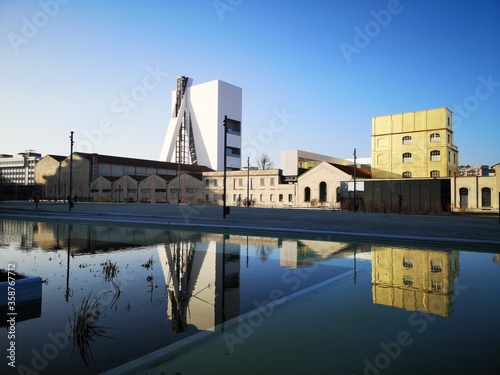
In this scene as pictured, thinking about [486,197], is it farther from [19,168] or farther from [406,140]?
[19,168]

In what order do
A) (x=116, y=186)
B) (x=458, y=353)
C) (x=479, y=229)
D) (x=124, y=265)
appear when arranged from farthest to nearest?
(x=116, y=186)
(x=479, y=229)
(x=124, y=265)
(x=458, y=353)

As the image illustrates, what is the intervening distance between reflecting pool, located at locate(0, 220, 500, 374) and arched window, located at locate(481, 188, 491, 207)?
35.5 m

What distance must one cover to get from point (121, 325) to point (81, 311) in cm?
107

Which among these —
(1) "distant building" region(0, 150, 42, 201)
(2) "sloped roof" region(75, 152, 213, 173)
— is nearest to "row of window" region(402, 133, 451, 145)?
(2) "sloped roof" region(75, 152, 213, 173)

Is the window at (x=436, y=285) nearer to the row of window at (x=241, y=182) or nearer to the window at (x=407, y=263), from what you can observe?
the window at (x=407, y=263)

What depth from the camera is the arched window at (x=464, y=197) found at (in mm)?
42250

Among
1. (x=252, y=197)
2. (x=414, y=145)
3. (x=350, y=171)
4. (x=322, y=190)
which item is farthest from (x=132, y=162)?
(x=414, y=145)

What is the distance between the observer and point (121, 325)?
522 cm

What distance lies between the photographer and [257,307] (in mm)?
6109

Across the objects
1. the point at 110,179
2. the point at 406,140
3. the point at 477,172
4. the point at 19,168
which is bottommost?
the point at 110,179

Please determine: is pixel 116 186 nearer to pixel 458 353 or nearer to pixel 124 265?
pixel 124 265

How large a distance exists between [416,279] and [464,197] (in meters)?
40.8

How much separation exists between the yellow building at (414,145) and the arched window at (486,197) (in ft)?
27.7

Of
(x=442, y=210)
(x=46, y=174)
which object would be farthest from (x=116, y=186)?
(x=442, y=210)
